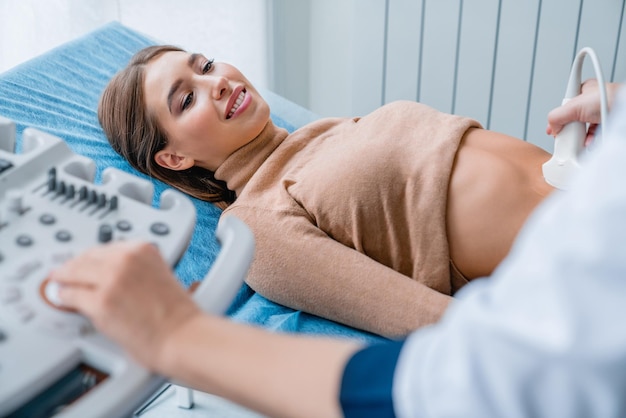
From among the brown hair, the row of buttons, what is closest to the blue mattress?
the brown hair

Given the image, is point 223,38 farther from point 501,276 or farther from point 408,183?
point 501,276

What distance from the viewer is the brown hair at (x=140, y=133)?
1612mm

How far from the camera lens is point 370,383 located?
0.60 m

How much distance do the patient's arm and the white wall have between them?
1401mm

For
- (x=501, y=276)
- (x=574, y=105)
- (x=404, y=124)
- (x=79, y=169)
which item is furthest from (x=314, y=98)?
(x=501, y=276)

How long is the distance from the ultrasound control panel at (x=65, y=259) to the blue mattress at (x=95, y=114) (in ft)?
1.73

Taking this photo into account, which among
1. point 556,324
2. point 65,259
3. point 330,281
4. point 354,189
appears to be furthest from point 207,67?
point 556,324

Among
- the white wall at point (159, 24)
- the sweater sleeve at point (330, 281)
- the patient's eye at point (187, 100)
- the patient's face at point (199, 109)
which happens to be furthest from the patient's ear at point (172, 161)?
the white wall at point (159, 24)

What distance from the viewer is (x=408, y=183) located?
138cm

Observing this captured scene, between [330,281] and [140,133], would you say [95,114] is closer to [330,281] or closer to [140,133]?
[140,133]

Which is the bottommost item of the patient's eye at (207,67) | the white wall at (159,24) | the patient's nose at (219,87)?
the white wall at (159,24)

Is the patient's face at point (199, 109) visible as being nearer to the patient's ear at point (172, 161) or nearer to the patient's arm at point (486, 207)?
the patient's ear at point (172, 161)

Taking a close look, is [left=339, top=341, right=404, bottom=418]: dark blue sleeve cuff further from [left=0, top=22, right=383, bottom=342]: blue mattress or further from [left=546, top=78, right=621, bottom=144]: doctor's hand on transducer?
[left=546, top=78, right=621, bottom=144]: doctor's hand on transducer

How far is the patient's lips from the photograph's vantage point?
1.58 metres
